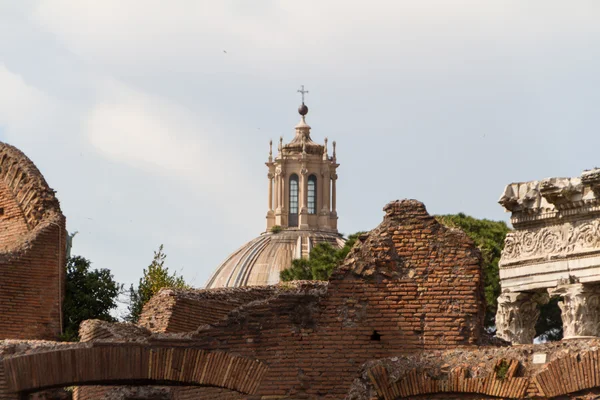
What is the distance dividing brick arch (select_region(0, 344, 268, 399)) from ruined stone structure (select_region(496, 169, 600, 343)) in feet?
63.4

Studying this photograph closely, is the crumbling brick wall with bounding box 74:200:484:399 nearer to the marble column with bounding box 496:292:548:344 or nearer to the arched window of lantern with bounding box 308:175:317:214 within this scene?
the marble column with bounding box 496:292:548:344

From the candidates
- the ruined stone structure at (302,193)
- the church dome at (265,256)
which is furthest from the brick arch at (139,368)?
the ruined stone structure at (302,193)

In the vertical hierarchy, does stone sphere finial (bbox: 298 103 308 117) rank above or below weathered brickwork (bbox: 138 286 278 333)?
above

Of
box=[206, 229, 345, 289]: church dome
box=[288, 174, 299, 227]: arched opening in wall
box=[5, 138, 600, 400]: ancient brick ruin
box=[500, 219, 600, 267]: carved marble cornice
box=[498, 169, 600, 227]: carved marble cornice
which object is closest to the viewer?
box=[5, 138, 600, 400]: ancient brick ruin

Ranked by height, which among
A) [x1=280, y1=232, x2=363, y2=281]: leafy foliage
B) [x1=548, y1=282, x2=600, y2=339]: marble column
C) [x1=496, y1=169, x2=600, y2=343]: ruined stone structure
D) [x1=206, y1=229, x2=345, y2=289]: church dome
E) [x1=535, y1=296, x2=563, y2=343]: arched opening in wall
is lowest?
[x1=548, y1=282, x2=600, y2=339]: marble column

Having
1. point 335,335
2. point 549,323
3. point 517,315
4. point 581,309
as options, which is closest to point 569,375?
point 335,335

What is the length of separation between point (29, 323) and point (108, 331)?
4184mm

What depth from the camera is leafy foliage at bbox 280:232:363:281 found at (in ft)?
178

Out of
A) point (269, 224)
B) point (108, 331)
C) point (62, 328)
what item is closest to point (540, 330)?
point (62, 328)

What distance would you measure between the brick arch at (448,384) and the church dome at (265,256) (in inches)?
3265

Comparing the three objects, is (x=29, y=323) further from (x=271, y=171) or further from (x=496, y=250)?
(x=271, y=171)

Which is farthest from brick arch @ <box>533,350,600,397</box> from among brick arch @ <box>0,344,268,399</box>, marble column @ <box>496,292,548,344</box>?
marble column @ <box>496,292,548,344</box>

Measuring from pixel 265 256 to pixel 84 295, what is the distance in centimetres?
8177

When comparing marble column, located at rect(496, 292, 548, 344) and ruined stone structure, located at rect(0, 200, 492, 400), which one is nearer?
ruined stone structure, located at rect(0, 200, 492, 400)
